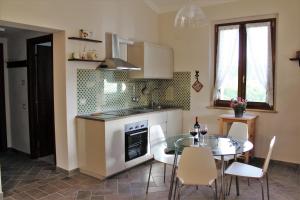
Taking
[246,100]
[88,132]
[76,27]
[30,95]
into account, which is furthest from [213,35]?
[30,95]

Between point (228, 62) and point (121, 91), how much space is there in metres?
1.92

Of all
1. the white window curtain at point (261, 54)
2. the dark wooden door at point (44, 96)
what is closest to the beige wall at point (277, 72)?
the white window curtain at point (261, 54)

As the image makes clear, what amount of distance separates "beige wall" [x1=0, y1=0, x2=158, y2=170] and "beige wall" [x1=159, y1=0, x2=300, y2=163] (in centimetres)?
156

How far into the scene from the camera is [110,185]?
134 inches

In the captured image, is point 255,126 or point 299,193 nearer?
point 299,193

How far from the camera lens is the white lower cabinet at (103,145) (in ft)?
11.5

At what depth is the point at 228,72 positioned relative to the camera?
4.61 metres

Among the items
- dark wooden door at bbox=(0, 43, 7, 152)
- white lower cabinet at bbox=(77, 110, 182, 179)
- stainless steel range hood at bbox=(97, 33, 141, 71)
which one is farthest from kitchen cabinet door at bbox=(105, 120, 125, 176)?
dark wooden door at bbox=(0, 43, 7, 152)

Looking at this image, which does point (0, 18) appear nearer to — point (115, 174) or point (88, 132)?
point (88, 132)

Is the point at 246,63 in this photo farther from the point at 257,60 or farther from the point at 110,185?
the point at 110,185

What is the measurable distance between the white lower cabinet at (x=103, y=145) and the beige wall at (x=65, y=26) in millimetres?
140

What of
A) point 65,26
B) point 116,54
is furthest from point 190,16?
point 65,26

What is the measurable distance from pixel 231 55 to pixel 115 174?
2742 mm

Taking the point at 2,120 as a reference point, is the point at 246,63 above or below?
above
